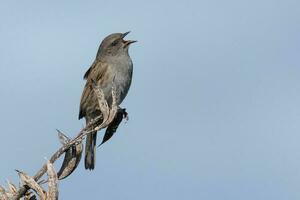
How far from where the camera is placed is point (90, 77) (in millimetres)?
9062

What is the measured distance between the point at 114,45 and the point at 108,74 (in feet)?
2.12

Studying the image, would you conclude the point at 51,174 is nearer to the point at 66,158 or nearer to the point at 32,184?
the point at 32,184

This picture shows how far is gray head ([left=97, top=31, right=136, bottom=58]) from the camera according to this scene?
9.61 m

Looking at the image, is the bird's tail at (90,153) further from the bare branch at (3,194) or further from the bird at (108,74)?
the bare branch at (3,194)

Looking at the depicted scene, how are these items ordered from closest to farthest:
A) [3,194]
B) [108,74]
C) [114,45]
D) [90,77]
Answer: [3,194]
[90,77]
[108,74]
[114,45]

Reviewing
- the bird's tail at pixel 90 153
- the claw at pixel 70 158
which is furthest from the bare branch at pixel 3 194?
the bird's tail at pixel 90 153

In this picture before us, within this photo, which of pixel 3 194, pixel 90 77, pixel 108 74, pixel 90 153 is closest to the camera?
pixel 3 194

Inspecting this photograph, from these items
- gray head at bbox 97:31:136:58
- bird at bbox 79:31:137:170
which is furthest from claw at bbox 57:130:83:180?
gray head at bbox 97:31:136:58

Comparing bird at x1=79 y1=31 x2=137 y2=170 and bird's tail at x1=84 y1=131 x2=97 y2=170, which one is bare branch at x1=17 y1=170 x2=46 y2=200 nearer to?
bird's tail at x1=84 y1=131 x2=97 y2=170

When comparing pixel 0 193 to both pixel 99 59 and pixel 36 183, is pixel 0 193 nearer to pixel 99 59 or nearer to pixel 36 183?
pixel 36 183

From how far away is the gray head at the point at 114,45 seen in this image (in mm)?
9612

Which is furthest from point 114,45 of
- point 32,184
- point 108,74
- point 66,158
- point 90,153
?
point 32,184

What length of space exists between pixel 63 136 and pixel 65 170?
0.58 feet

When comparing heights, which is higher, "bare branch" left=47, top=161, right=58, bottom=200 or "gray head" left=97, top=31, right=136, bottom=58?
"gray head" left=97, top=31, right=136, bottom=58
